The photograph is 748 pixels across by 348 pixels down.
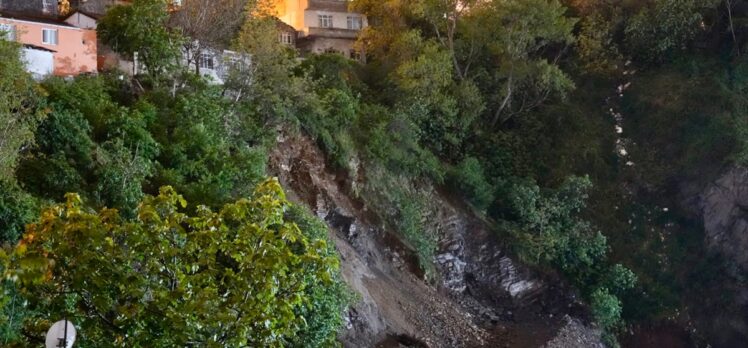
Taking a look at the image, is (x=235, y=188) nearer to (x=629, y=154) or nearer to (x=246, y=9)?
(x=246, y=9)

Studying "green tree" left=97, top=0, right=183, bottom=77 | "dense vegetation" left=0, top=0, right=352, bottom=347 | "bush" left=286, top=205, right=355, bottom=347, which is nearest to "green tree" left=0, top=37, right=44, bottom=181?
"dense vegetation" left=0, top=0, right=352, bottom=347

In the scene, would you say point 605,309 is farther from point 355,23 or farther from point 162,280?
point 162,280

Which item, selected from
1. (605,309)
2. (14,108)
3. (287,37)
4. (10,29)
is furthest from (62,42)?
(605,309)

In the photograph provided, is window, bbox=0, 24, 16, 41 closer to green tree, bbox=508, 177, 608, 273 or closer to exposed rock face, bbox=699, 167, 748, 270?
green tree, bbox=508, 177, 608, 273

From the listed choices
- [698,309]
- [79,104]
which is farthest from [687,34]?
[79,104]

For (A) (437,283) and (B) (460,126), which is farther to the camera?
(B) (460,126)

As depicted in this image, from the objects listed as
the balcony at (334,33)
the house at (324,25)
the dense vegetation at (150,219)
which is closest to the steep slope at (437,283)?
the dense vegetation at (150,219)
